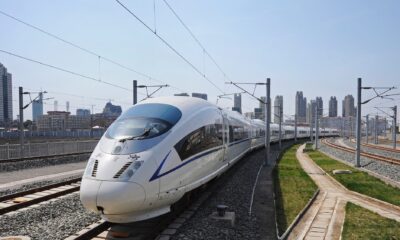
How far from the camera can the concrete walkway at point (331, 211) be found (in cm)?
1073

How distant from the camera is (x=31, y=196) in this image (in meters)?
14.4

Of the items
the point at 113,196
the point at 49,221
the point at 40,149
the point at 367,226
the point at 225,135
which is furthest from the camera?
the point at 40,149

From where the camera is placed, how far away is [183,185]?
409 inches

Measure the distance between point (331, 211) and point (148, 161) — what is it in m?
7.37

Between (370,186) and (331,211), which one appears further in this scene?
(370,186)

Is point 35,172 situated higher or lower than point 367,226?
higher

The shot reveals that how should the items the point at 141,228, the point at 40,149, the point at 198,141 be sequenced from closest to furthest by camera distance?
the point at 141,228 → the point at 198,141 → the point at 40,149

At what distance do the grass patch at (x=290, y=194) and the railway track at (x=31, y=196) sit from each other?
777 centimetres

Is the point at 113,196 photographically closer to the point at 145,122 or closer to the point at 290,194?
the point at 145,122

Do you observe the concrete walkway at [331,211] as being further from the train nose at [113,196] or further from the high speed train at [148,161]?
the train nose at [113,196]

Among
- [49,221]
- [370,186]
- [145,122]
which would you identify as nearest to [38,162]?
[49,221]

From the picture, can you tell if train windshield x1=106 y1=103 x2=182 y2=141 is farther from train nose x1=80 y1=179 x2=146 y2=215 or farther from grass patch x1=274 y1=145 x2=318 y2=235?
grass patch x1=274 y1=145 x2=318 y2=235

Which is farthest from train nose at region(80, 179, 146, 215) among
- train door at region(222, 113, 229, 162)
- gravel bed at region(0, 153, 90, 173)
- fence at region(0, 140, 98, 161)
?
fence at region(0, 140, 98, 161)

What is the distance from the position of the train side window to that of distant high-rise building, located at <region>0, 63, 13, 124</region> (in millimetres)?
46823
